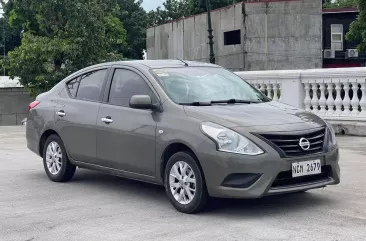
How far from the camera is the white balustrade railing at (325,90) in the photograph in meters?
12.8

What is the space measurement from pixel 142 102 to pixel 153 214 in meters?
1.23

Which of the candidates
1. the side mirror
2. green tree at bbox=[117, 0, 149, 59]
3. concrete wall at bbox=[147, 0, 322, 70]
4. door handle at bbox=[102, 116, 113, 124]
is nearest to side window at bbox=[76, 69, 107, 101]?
door handle at bbox=[102, 116, 113, 124]

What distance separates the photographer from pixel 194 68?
25.7ft

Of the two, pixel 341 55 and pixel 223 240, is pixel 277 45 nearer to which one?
pixel 341 55

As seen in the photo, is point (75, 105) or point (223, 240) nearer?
point (223, 240)

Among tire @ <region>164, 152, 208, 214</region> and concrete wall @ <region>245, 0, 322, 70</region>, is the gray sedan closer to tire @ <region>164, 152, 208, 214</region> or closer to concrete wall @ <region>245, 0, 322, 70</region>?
tire @ <region>164, 152, 208, 214</region>

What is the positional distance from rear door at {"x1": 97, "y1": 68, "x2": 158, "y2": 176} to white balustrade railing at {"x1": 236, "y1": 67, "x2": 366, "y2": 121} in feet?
20.5

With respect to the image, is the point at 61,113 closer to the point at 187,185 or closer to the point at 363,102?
the point at 187,185

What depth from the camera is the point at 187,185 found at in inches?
258

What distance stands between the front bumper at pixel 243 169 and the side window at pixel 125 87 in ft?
4.52

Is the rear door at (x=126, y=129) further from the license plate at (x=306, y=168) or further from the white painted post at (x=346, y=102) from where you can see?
the white painted post at (x=346, y=102)

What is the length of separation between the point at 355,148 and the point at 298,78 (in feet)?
9.54

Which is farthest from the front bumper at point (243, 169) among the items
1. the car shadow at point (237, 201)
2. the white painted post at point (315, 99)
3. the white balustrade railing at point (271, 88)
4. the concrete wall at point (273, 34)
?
the concrete wall at point (273, 34)

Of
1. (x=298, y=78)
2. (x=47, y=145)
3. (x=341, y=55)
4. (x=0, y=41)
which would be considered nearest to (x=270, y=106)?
(x=47, y=145)
